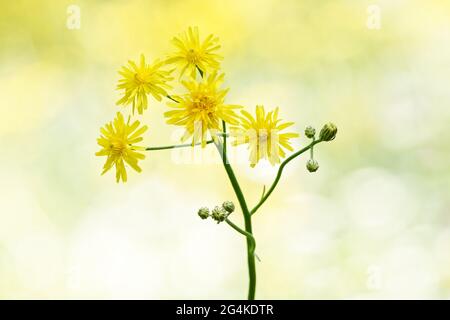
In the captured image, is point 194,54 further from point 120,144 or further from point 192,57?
point 120,144

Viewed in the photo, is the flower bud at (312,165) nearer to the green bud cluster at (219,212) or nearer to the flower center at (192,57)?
the green bud cluster at (219,212)

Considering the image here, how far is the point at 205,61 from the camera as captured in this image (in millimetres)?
1949

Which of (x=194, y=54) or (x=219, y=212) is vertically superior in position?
(x=194, y=54)

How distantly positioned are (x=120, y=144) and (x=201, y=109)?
29 centimetres

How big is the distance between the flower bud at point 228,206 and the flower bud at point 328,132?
352 millimetres

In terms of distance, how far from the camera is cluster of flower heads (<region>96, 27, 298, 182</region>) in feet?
6.05

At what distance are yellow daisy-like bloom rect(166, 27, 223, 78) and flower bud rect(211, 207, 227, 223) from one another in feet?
1.45

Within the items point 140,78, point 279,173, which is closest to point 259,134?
point 279,173

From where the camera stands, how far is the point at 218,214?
184 centimetres
